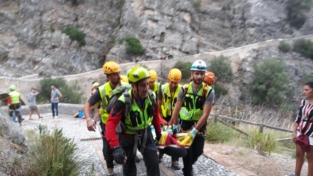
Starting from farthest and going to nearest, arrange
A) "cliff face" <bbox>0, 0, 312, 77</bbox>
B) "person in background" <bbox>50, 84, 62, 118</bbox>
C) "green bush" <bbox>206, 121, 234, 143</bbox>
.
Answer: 1. "cliff face" <bbox>0, 0, 312, 77</bbox>
2. "person in background" <bbox>50, 84, 62, 118</bbox>
3. "green bush" <bbox>206, 121, 234, 143</bbox>

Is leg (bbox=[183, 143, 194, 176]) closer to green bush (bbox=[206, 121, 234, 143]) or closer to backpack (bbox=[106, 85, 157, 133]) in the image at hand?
backpack (bbox=[106, 85, 157, 133])

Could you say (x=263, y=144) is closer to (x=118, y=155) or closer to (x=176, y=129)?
(x=176, y=129)

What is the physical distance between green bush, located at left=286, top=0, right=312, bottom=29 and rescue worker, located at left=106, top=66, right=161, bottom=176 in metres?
45.1

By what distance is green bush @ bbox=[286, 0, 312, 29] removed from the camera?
4200 centimetres

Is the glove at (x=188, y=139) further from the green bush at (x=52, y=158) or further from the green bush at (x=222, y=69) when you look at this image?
the green bush at (x=222, y=69)

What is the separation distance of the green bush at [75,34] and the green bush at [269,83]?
68.0ft

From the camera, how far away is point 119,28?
126ft

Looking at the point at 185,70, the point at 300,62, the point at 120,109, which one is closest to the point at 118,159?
the point at 120,109

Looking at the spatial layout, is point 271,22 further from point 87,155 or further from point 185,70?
point 87,155

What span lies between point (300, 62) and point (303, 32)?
10.5 meters

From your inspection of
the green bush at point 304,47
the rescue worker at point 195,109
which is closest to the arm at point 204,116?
the rescue worker at point 195,109

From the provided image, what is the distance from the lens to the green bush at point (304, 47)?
117 ft

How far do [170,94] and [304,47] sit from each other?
120ft

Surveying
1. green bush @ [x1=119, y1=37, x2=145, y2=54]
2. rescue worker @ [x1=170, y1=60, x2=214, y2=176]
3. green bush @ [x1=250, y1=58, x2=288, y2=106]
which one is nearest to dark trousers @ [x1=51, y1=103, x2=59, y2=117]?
rescue worker @ [x1=170, y1=60, x2=214, y2=176]
